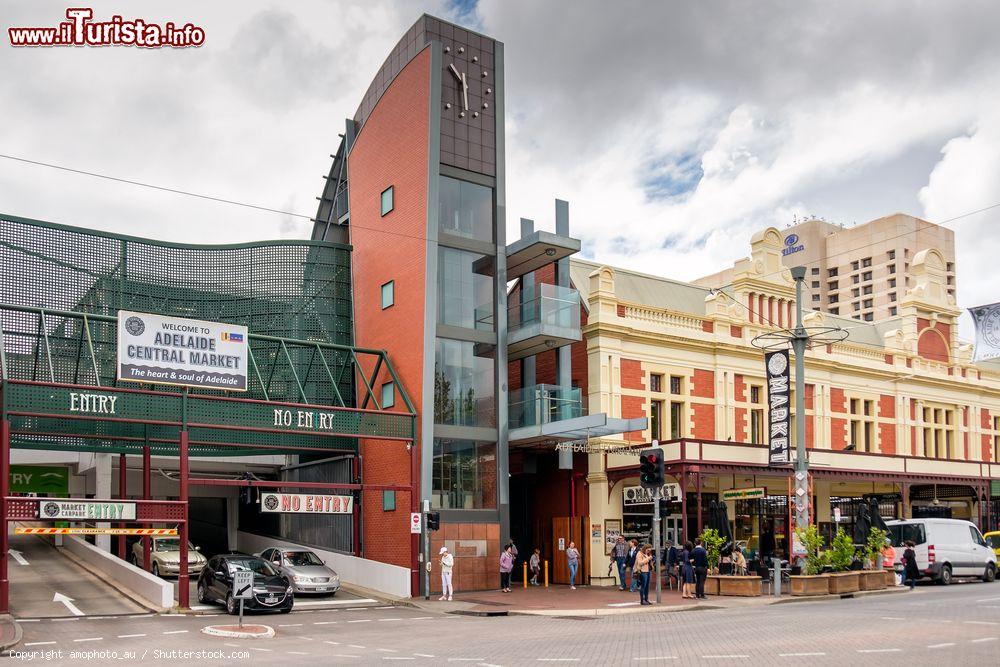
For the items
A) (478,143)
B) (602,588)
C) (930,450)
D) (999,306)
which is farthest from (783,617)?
(999,306)

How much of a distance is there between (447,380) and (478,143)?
886 cm

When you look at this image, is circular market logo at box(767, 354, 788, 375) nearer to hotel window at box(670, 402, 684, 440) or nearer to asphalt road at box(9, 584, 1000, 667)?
hotel window at box(670, 402, 684, 440)

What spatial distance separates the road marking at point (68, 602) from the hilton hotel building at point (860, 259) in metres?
99.9

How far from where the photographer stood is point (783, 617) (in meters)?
22.3

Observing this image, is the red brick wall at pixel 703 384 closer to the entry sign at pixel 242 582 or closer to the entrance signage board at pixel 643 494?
the entrance signage board at pixel 643 494

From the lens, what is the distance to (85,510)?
26250 millimetres

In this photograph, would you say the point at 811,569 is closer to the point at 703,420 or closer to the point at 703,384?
the point at 703,420

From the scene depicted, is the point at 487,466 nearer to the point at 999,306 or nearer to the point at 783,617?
the point at 783,617

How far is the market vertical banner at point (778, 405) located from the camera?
3569 centimetres

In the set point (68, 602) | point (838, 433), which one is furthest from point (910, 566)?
point (68, 602)

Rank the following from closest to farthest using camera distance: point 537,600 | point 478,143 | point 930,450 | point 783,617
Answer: point 783,617, point 537,600, point 478,143, point 930,450

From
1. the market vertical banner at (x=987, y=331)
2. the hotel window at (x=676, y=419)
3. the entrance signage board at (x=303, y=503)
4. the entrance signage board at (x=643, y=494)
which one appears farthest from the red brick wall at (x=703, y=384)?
the market vertical banner at (x=987, y=331)

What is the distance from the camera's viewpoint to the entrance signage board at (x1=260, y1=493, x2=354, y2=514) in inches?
1187

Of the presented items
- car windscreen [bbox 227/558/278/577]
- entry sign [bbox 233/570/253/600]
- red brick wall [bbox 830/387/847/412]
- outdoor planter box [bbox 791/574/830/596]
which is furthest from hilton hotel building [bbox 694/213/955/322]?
entry sign [bbox 233/570/253/600]
